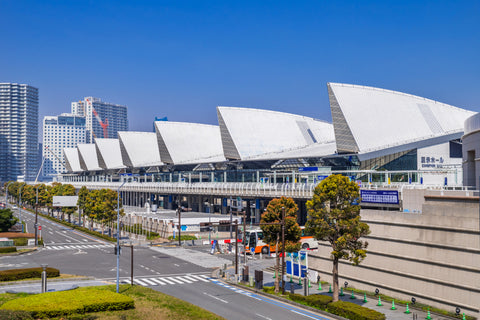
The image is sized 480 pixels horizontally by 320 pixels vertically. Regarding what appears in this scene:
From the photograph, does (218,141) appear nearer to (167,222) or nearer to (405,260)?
(167,222)

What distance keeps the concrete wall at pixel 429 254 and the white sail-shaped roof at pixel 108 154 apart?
16442 centimetres

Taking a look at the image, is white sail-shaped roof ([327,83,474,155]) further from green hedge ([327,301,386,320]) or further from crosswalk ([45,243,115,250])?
green hedge ([327,301,386,320])

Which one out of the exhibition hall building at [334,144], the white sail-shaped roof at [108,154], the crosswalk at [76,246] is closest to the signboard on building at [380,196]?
the exhibition hall building at [334,144]

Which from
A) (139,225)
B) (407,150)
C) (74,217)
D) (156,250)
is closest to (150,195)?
(74,217)

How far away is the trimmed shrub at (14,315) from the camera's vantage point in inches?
1036

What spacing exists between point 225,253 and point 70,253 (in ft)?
69.7

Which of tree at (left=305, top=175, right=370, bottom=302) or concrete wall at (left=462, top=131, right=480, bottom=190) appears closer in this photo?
tree at (left=305, top=175, right=370, bottom=302)

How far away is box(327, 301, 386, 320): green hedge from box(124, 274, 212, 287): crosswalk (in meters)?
17.4

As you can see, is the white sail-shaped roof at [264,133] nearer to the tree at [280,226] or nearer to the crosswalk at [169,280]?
the crosswalk at [169,280]

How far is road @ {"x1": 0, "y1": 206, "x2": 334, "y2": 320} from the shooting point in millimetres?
35719

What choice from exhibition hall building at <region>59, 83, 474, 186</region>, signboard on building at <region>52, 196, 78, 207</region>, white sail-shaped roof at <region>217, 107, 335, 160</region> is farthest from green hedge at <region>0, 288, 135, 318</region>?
signboard on building at <region>52, 196, 78, 207</region>

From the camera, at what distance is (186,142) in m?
148

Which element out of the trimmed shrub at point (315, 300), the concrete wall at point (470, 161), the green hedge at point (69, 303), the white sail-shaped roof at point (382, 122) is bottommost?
the trimmed shrub at point (315, 300)

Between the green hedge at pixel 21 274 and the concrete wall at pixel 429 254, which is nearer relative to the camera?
the concrete wall at pixel 429 254
